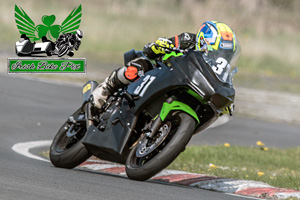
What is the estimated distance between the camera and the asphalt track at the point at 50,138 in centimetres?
551

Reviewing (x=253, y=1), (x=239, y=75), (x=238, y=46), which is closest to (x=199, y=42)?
(x=238, y=46)

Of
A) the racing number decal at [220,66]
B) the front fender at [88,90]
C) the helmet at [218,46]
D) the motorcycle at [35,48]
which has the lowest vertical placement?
the motorcycle at [35,48]

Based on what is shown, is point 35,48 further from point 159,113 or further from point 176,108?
point 176,108

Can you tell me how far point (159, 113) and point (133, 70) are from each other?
69 cm

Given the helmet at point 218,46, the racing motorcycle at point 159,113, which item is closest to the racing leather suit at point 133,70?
the racing motorcycle at point 159,113

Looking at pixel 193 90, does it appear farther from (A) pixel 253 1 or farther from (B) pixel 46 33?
(A) pixel 253 1

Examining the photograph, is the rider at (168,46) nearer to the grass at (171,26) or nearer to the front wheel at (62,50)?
the front wheel at (62,50)

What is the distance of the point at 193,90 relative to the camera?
6.53m

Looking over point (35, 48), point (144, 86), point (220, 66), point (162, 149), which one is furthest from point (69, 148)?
point (35, 48)

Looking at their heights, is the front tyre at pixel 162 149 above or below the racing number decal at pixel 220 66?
below

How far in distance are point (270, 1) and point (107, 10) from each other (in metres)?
8.98

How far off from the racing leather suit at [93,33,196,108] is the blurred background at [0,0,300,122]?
44.0 feet

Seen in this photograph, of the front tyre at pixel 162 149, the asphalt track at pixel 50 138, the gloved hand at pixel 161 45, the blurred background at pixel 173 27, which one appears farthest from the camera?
the blurred background at pixel 173 27

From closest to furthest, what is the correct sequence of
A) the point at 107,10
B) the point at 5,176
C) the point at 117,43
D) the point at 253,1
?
the point at 5,176, the point at 117,43, the point at 107,10, the point at 253,1
